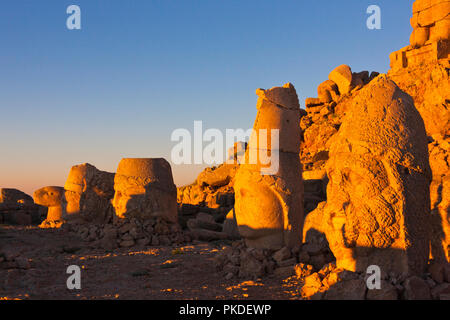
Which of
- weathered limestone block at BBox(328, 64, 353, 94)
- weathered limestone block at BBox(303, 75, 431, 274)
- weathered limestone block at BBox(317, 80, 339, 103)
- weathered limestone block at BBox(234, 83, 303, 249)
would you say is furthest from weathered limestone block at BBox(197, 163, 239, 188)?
weathered limestone block at BBox(303, 75, 431, 274)

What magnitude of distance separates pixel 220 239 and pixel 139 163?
3.34 meters

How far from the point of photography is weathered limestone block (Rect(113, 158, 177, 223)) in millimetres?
11641

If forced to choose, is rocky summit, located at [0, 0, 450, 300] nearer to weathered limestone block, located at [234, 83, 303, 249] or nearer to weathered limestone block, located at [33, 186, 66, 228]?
weathered limestone block, located at [234, 83, 303, 249]

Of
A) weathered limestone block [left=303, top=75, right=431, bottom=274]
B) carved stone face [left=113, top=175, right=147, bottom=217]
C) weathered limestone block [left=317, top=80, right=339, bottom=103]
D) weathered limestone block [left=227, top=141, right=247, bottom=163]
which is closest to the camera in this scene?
weathered limestone block [left=303, top=75, right=431, bottom=274]

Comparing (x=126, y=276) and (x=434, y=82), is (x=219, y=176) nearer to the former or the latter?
(x=434, y=82)

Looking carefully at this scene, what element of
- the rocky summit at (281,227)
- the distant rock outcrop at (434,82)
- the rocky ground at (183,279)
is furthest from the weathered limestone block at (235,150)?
the rocky ground at (183,279)

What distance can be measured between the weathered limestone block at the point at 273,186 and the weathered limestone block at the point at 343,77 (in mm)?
23849

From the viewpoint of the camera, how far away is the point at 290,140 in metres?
7.63

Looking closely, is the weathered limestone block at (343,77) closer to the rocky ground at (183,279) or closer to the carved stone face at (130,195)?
the carved stone face at (130,195)

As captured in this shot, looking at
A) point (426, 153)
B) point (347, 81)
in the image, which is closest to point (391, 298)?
point (426, 153)

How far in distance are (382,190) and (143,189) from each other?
26.8 ft

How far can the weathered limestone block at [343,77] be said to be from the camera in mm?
30000

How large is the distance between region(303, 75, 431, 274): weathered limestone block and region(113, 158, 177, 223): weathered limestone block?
7.48 meters

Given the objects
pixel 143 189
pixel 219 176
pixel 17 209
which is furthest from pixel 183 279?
pixel 17 209
